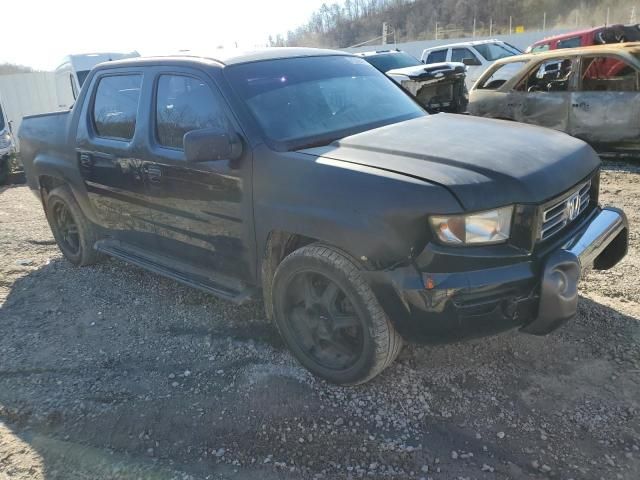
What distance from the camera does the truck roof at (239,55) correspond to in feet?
11.7

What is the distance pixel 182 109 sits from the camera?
11.9 feet

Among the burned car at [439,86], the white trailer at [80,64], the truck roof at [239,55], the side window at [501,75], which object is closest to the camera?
the truck roof at [239,55]

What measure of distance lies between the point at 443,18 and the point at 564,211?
7279 cm

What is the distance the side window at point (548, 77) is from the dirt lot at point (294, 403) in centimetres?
471

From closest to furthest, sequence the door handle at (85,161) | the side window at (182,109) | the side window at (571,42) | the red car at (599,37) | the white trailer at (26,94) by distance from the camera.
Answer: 1. the side window at (182,109)
2. the door handle at (85,161)
3. the red car at (599,37)
4. the side window at (571,42)
5. the white trailer at (26,94)

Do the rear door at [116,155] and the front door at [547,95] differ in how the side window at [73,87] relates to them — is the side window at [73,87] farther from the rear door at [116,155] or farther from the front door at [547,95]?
the front door at [547,95]

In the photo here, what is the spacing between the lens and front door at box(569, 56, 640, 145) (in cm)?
717

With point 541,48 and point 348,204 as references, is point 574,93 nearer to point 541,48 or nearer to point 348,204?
point 348,204

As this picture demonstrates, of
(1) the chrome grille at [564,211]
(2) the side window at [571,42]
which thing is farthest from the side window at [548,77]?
(1) the chrome grille at [564,211]

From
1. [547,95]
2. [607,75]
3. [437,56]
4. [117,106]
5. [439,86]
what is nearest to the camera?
[117,106]

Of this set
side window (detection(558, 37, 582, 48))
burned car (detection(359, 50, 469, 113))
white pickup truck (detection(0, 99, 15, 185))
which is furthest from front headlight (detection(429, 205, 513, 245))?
side window (detection(558, 37, 582, 48))

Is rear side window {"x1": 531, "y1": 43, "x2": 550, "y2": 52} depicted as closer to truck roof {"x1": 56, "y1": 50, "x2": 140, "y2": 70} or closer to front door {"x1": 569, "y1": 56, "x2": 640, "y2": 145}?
front door {"x1": 569, "y1": 56, "x2": 640, "y2": 145}

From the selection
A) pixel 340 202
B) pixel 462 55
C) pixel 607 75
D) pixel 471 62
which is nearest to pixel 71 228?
pixel 340 202

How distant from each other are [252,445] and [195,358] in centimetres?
98
